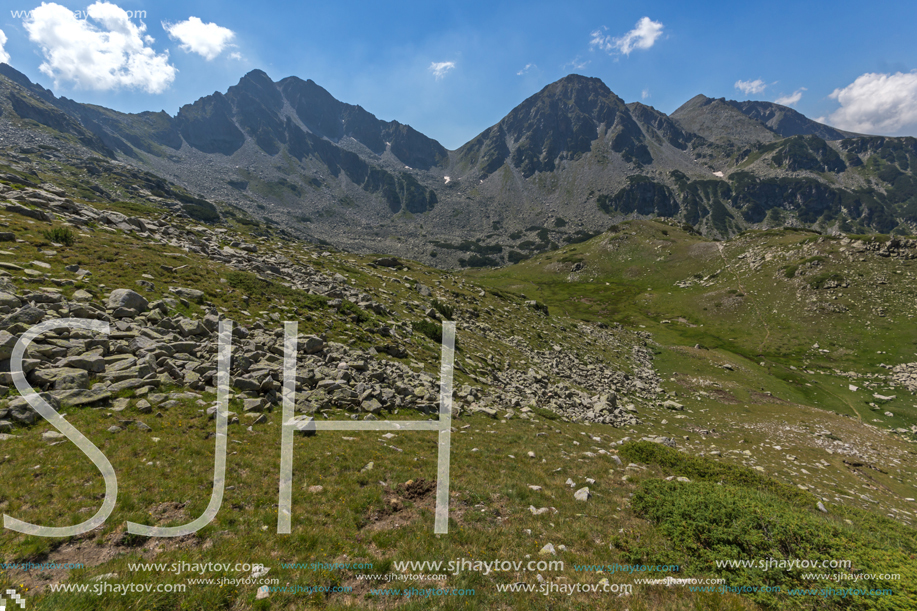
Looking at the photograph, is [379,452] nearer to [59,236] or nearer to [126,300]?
[126,300]

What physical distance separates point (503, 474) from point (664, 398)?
29.4m

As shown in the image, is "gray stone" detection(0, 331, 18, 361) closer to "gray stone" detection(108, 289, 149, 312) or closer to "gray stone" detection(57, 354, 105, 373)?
"gray stone" detection(57, 354, 105, 373)

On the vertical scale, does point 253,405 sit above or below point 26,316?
below

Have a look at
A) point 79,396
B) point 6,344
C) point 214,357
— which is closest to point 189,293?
point 214,357

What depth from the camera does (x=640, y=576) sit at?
8.88 m

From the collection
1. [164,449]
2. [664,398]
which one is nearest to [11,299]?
[164,449]

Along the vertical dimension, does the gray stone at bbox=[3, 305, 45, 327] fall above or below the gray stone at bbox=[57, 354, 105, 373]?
above

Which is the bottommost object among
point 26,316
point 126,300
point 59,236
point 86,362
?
point 86,362

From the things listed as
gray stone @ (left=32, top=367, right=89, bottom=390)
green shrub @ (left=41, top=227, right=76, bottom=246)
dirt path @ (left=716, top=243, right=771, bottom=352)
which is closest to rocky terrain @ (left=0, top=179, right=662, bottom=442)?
gray stone @ (left=32, top=367, right=89, bottom=390)

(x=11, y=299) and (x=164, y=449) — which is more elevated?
(x=11, y=299)

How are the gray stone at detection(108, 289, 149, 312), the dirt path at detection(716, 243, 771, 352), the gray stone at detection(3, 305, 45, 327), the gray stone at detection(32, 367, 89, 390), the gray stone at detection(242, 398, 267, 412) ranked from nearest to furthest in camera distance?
the gray stone at detection(32, 367, 89, 390) → the gray stone at detection(3, 305, 45, 327) → the gray stone at detection(242, 398, 267, 412) → the gray stone at detection(108, 289, 149, 312) → the dirt path at detection(716, 243, 771, 352)

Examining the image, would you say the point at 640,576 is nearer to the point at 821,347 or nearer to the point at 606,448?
the point at 606,448

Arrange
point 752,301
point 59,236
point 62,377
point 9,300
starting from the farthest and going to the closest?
point 752,301 → point 59,236 → point 9,300 → point 62,377

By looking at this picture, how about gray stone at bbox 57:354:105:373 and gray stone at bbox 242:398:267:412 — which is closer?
gray stone at bbox 57:354:105:373
